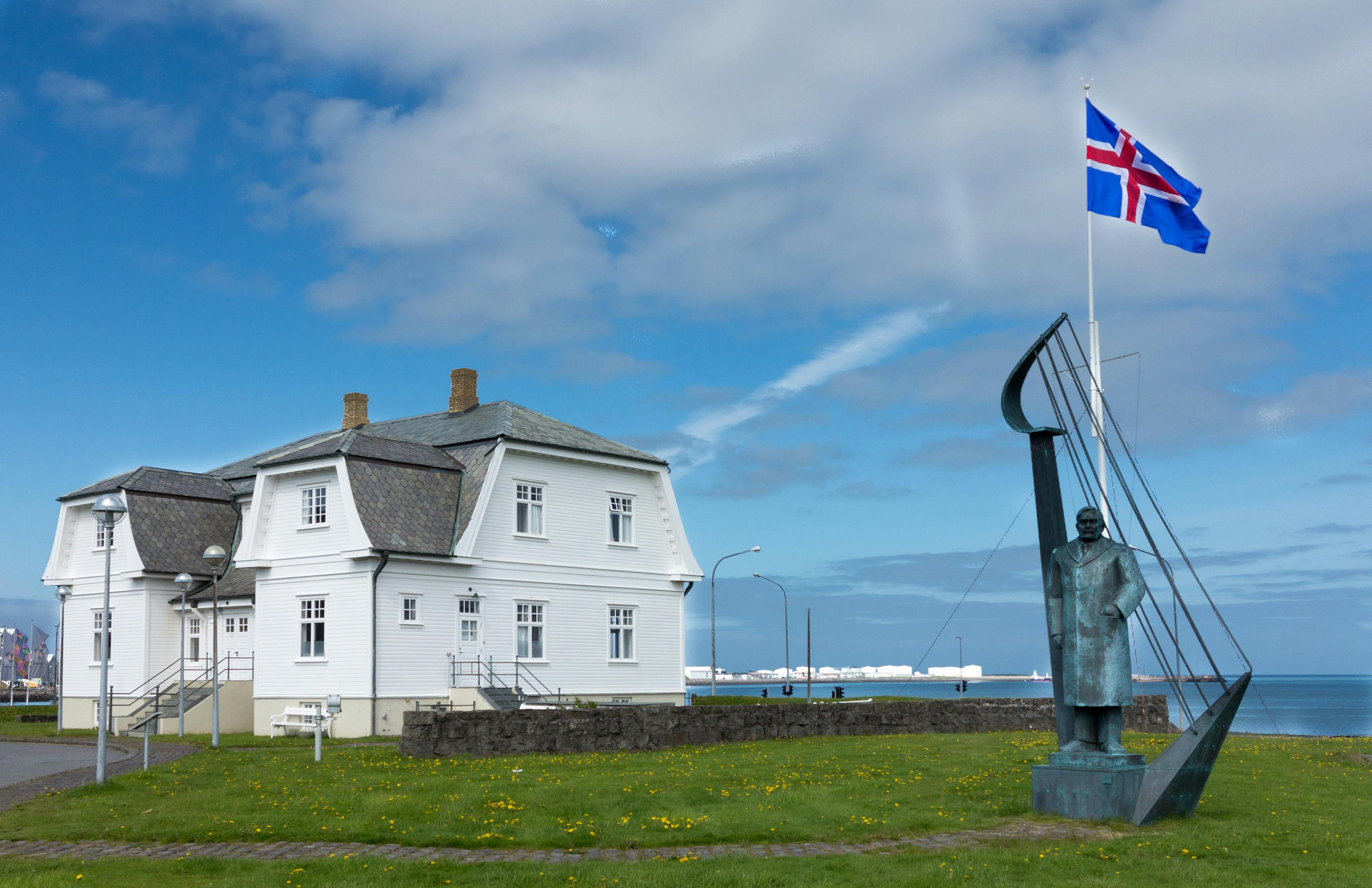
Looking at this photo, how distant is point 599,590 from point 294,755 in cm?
1375

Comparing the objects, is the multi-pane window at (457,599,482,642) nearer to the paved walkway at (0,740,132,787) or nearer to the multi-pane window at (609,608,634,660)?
the multi-pane window at (609,608,634,660)

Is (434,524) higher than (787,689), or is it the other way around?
(434,524)

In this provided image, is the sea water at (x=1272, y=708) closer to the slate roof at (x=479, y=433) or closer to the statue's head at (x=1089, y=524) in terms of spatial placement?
the slate roof at (x=479, y=433)

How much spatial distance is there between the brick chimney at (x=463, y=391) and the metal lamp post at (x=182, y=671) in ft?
32.4

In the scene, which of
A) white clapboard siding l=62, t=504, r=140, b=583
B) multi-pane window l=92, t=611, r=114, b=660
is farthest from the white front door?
multi-pane window l=92, t=611, r=114, b=660

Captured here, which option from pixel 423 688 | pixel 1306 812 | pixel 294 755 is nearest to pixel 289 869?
pixel 1306 812

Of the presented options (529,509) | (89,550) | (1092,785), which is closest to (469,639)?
(529,509)

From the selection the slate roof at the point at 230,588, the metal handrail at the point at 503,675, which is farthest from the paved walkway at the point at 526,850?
the slate roof at the point at 230,588

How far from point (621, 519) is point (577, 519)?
202 cm

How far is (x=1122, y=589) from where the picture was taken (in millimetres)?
12711

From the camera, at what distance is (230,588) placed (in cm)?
3584

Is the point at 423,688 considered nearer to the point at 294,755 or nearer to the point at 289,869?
the point at 294,755

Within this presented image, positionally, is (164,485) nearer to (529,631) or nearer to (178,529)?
(178,529)

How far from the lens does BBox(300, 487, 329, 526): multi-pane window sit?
104 ft
